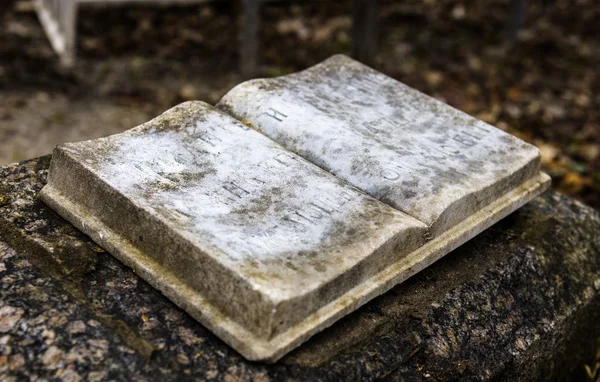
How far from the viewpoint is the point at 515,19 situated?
5.35 meters

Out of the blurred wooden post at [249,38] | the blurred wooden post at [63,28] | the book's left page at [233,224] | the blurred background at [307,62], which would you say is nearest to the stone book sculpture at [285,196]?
the book's left page at [233,224]

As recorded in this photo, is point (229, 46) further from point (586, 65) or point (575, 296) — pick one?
point (575, 296)

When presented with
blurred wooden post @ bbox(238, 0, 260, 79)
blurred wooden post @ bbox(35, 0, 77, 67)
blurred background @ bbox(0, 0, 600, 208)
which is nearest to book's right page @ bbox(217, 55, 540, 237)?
blurred background @ bbox(0, 0, 600, 208)

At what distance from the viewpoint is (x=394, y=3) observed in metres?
5.98

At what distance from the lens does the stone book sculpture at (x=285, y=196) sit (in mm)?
1675

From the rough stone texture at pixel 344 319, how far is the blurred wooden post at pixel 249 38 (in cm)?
264

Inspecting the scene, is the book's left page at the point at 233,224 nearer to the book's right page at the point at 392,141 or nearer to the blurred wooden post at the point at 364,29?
the book's right page at the point at 392,141

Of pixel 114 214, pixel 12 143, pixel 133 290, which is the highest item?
pixel 114 214

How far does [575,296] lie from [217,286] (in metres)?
1.11

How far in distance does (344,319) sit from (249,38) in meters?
3.17

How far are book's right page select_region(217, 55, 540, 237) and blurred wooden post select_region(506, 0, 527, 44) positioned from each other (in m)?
3.10

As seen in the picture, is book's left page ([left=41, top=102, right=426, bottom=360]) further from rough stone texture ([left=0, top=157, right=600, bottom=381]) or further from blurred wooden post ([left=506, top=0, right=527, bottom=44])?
blurred wooden post ([left=506, top=0, right=527, bottom=44])

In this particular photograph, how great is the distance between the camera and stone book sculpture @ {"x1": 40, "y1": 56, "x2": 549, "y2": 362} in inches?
65.9

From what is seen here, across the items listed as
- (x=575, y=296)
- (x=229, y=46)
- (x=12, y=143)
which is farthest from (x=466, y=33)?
(x=575, y=296)
